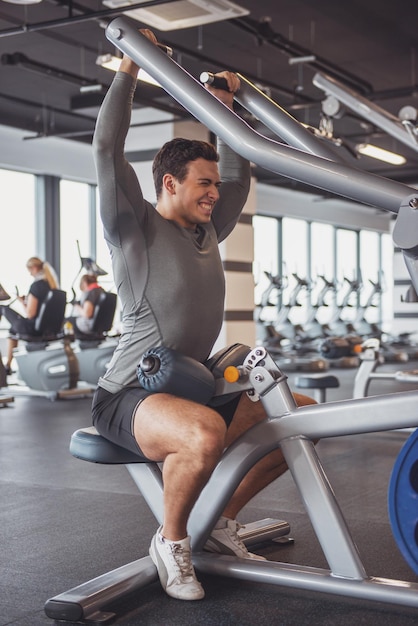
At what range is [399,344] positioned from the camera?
12.1m

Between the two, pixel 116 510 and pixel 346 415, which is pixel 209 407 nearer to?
pixel 346 415

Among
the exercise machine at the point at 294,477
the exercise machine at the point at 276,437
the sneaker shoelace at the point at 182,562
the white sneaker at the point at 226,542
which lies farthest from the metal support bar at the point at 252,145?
the white sneaker at the point at 226,542

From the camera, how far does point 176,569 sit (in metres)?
2.09

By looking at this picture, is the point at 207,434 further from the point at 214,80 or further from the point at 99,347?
the point at 99,347

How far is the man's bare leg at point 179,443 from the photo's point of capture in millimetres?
1958

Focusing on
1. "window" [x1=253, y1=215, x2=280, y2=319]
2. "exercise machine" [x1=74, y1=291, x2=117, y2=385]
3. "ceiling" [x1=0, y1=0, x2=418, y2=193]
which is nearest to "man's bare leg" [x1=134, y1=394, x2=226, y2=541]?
"ceiling" [x1=0, y1=0, x2=418, y2=193]

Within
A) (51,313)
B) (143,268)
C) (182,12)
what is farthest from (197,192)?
(51,313)

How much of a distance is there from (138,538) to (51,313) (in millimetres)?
4654

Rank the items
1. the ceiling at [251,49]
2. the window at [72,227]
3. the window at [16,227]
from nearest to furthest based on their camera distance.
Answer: the ceiling at [251,49]
the window at [16,227]
the window at [72,227]

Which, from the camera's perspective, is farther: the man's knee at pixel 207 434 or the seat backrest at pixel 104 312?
the seat backrest at pixel 104 312

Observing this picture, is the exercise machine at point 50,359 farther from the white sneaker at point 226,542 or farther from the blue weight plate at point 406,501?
the blue weight plate at point 406,501

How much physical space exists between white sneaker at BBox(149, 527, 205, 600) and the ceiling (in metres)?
4.03

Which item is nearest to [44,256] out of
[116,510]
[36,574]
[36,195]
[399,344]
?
[36,195]

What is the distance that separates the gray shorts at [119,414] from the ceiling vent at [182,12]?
140 inches
